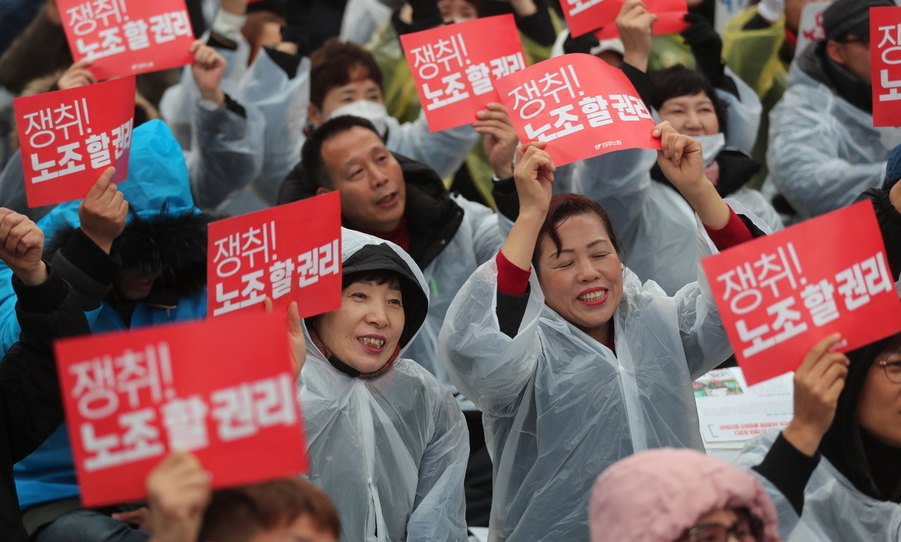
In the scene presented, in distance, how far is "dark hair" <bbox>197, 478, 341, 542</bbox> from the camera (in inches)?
104

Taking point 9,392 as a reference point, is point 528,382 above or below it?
below

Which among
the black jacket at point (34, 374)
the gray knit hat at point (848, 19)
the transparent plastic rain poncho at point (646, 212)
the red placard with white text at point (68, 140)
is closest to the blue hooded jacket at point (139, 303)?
the red placard with white text at point (68, 140)

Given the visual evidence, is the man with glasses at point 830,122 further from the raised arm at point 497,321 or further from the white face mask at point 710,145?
the raised arm at point 497,321

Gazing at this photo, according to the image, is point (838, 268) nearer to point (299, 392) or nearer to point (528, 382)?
point (528, 382)

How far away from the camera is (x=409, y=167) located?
5.25 meters

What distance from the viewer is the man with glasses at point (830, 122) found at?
19.5 ft

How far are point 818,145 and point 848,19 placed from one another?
1.86ft

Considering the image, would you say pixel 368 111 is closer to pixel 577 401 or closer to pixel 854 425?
pixel 577 401

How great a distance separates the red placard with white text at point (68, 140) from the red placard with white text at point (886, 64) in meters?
2.38

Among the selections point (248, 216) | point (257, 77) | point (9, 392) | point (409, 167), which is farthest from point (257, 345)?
point (257, 77)

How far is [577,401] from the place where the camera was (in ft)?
12.1

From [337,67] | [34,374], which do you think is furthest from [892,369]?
[337,67]

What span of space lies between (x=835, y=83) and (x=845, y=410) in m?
3.18

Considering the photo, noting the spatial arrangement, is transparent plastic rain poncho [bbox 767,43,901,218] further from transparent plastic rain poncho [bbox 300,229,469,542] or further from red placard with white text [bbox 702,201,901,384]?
red placard with white text [bbox 702,201,901,384]
